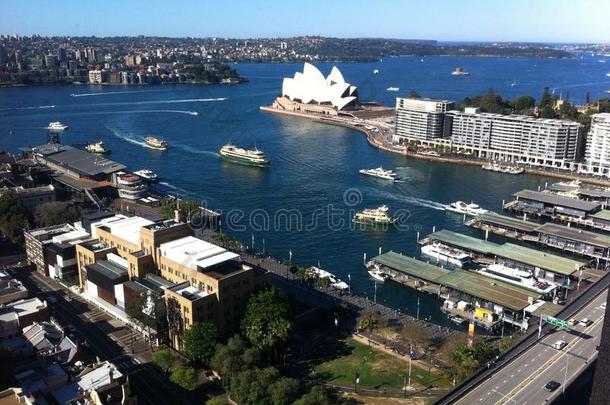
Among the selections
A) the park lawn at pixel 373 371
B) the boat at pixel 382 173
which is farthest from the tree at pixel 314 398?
the boat at pixel 382 173

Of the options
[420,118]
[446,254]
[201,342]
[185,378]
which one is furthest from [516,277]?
[420,118]

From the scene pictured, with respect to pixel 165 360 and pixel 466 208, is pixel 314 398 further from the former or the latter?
pixel 466 208

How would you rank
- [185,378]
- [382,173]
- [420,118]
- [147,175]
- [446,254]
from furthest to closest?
[420,118] → [382,173] → [147,175] → [446,254] → [185,378]

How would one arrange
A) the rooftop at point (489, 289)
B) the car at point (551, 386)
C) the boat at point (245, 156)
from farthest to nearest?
the boat at point (245, 156), the rooftop at point (489, 289), the car at point (551, 386)

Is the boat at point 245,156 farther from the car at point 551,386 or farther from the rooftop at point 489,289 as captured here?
the car at point 551,386

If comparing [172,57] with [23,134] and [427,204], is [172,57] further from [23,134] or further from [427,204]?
[427,204]

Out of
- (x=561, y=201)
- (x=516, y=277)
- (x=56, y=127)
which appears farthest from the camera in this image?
(x=56, y=127)

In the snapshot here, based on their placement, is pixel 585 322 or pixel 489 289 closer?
pixel 585 322
